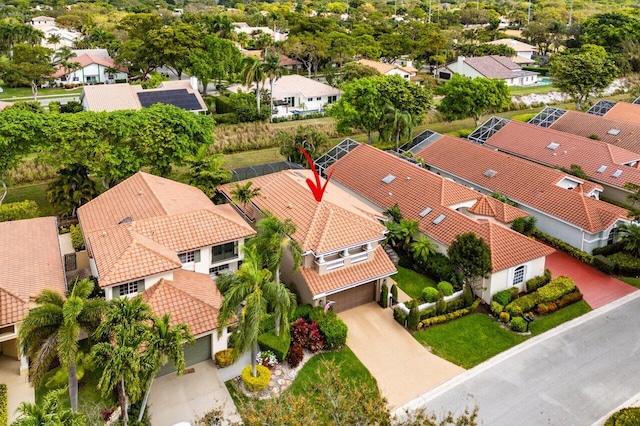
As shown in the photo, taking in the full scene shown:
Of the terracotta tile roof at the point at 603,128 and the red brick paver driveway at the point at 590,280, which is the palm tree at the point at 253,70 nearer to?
the terracotta tile roof at the point at 603,128

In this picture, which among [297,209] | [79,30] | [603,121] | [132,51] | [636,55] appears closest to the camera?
[297,209]

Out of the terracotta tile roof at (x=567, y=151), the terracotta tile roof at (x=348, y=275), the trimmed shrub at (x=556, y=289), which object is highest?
the terracotta tile roof at (x=567, y=151)

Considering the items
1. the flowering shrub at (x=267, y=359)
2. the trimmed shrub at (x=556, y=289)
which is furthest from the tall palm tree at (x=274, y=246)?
the trimmed shrub at (x=556, y=289)

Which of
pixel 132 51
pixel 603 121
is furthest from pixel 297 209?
pixel 132 51

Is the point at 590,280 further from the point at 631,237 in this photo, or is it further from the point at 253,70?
the point at 253,70

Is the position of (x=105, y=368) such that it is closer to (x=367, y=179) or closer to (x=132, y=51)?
(x=367, y=179)

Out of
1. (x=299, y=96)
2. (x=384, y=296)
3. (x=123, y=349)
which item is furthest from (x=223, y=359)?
(x=299, y=96)
